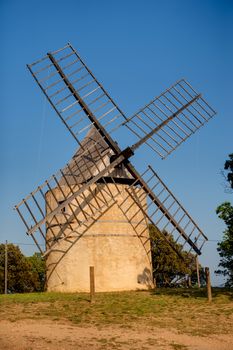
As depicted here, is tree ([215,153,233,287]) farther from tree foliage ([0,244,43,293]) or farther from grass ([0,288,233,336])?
tree foliage ([0,244,43,293])

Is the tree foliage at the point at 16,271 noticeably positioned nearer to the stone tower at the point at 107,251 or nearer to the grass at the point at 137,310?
the stone tower at the point at 107,251

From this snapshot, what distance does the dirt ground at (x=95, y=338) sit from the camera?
9.02 meters

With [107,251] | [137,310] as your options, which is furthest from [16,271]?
[137,310]

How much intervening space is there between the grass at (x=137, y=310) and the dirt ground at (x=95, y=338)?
444 mm

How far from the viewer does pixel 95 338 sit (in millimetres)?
9805

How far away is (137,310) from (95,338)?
4.47 metres

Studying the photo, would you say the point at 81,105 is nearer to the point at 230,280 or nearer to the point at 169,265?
the point at 230,280

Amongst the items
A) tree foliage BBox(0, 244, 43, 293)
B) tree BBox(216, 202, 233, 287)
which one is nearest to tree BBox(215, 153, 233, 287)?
tree BBox(216, 202, 233, 287)

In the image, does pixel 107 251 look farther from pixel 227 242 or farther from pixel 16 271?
pixel 16 271

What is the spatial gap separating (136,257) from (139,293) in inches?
88.9

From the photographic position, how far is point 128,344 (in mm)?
9391

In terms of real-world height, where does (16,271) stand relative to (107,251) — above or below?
below

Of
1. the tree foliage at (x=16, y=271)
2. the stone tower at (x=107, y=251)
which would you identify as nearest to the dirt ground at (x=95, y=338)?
the stone tower at (x=107, y=251)

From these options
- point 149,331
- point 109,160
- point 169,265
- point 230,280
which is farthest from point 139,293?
point 169,265
